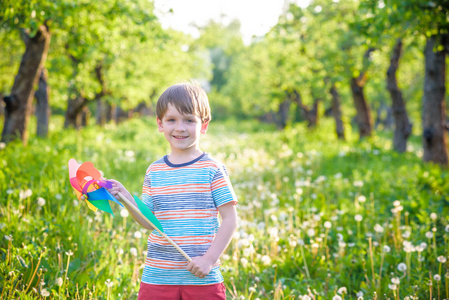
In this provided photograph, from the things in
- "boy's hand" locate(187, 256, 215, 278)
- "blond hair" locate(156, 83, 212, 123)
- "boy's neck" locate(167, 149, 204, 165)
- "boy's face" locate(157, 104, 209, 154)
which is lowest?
"boy's hand" locate(187, 256, 215, 278)

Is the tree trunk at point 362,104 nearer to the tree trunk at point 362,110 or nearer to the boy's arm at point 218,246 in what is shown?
the tree trunk at point 362,110

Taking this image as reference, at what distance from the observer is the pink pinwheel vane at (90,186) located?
2.12 metres

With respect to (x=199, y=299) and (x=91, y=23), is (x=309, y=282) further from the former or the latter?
(x=91, y=23)

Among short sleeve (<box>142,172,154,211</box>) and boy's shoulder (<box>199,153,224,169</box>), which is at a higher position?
boy's shoulder (<box>199,153,224,169</box>)

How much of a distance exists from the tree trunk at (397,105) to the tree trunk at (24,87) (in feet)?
31.2

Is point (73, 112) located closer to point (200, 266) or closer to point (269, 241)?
point (269, 241)

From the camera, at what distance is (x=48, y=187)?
5152 millimetres

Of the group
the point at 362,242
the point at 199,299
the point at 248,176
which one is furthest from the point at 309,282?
the point at 248,176

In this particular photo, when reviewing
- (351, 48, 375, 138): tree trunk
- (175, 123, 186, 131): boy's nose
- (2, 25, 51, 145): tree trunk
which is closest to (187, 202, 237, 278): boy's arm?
(175, 123, 186, 131): boy's nose

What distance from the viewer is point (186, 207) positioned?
225 cm

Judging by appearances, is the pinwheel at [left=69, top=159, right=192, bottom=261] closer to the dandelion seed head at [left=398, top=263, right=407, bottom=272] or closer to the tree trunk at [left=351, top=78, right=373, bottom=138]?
the dandelion seed head at [left=398, top=263, right=407, bottom=272]

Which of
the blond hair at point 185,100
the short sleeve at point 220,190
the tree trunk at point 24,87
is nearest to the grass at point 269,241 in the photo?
the short sleeve at point 220,190

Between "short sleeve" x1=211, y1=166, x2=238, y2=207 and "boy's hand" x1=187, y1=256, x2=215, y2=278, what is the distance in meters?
0.31

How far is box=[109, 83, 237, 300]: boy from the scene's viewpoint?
2.20m
